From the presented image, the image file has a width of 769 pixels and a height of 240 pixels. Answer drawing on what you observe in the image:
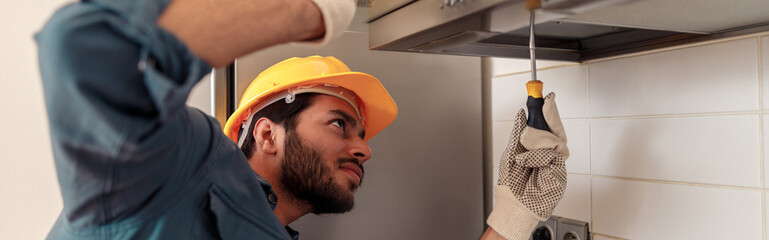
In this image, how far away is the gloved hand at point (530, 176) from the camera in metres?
1.02

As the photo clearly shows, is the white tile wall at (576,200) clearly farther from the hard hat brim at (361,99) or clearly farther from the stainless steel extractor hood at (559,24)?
the hard hat brim at (361,99)

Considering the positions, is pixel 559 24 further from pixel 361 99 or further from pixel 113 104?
pixel 113 104

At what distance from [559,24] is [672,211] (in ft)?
1.53

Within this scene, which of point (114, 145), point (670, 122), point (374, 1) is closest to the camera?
point (114, 145)

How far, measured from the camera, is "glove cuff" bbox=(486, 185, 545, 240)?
105cm

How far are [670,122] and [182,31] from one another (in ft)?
3.27

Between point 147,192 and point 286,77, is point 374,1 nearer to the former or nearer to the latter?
point 286,77

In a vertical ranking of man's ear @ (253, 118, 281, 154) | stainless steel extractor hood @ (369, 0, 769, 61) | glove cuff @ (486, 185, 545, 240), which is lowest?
glove cuff @ (486, 185, 545, 240)

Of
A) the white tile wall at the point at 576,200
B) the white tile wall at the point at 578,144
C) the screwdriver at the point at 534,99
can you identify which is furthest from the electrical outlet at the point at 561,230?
the screwdriver at the point at 534,99

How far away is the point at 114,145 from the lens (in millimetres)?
401

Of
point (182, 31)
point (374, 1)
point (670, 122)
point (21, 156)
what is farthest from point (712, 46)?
point (21, 156)

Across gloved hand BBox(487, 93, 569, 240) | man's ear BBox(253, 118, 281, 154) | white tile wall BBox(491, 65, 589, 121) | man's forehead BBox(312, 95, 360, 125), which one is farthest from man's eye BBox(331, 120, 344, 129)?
white tile wall BBox(491, 65, 589, 121)

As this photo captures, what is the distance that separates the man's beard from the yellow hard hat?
10 centimetres

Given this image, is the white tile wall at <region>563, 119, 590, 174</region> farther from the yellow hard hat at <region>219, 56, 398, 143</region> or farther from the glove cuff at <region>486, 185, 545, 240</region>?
the yellow hard hat at <region>219, 56, 398, 143</region>
